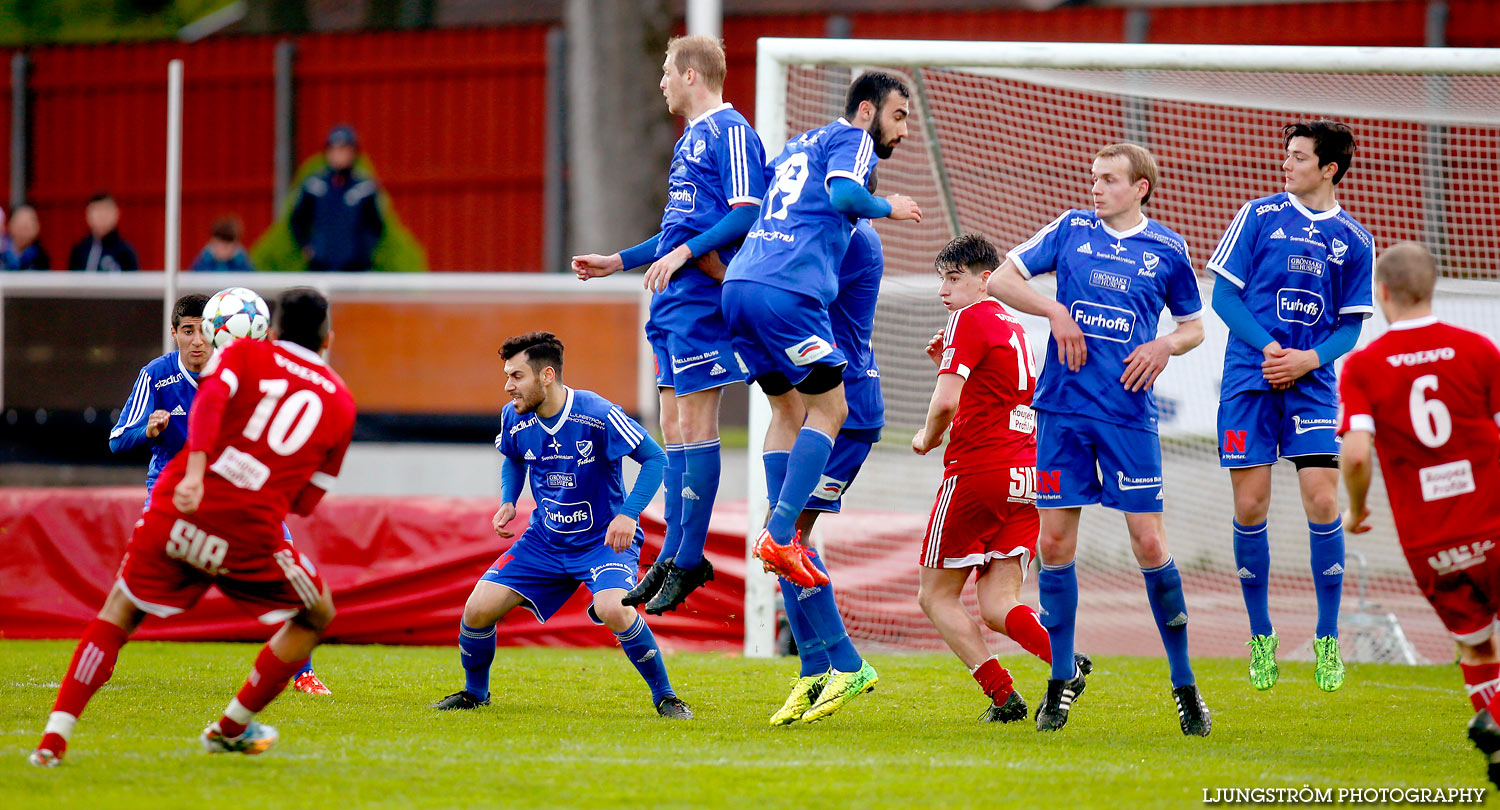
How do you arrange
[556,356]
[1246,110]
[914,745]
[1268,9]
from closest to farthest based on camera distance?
[914,745] < [556,356] < [1246,110] < [1268,9]

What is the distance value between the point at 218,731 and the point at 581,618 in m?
4.84

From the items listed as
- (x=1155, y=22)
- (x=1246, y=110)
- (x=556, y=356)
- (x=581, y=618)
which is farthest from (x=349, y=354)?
(x=1155, y=22)

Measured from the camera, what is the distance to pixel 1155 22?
19.2 meters

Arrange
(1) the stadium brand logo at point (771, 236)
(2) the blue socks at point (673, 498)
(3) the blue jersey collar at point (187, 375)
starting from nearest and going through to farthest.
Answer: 1. (1) the stadium brand logo at point (771, 236)
2. (2) the blue socks at point (673, 498)
3. (3) the blue jersey collar at point (187, 375)

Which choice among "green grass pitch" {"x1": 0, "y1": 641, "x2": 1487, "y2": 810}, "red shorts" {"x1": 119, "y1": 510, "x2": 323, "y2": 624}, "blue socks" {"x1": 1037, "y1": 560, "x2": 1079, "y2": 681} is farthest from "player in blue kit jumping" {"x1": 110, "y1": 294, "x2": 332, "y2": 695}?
"blue socks" {"x1": 1037, "y1": 560, "x2": 1079, "y2": 681}

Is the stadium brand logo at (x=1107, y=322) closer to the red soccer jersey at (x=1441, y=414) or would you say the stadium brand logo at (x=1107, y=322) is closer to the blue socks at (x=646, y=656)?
the red soccer jersey at (x=1441, y=414)

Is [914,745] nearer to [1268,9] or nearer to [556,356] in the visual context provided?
[556,356]

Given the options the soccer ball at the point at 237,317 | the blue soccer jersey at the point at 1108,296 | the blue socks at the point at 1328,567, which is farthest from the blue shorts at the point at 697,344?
the blue socks at the point at 1328,567

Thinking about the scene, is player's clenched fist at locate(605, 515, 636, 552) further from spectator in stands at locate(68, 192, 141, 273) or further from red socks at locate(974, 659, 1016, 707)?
spectator in stands at locate(68, 192, 141, 273)

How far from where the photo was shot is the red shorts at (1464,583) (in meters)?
5.39

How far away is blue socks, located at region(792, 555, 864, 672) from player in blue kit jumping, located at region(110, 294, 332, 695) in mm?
2662

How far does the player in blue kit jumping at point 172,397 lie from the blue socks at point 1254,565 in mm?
4716

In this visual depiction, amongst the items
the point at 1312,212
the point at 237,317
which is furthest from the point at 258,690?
the point at 1312,212

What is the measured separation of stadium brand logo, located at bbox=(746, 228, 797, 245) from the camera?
246 inches
